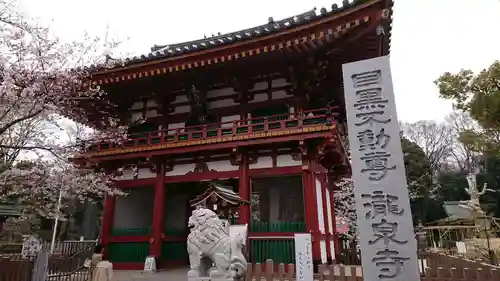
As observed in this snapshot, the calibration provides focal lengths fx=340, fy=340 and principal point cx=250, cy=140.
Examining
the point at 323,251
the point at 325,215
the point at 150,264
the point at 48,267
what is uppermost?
the point at 325,215

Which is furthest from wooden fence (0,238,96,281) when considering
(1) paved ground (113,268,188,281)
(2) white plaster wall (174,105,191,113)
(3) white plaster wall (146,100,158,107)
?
(2) white plaster wall (174,105,191,113)

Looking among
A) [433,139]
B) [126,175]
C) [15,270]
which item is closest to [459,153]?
[433,139]

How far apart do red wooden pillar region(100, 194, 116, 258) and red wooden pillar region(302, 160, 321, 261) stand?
298 inches

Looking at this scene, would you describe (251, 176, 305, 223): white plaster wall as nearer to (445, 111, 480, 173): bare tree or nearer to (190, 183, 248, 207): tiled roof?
(190, 183, 248, 207): tiled roof

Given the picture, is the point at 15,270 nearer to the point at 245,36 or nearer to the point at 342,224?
the point at 245,36

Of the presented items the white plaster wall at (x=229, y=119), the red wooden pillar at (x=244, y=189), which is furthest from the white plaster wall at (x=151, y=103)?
the red wooden pillar at (x=244, y=189)

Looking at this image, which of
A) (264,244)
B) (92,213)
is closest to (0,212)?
(264,244)

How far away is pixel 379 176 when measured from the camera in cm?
457

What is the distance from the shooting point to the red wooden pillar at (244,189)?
11127 mm

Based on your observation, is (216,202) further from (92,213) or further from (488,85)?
(92,213)

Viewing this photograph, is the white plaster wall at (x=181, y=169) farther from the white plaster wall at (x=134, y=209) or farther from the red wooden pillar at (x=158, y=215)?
the white plaster wall at (x=134, y=209)

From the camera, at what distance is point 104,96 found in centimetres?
1395

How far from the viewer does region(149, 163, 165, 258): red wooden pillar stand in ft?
39.4

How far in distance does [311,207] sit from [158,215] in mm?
5505
